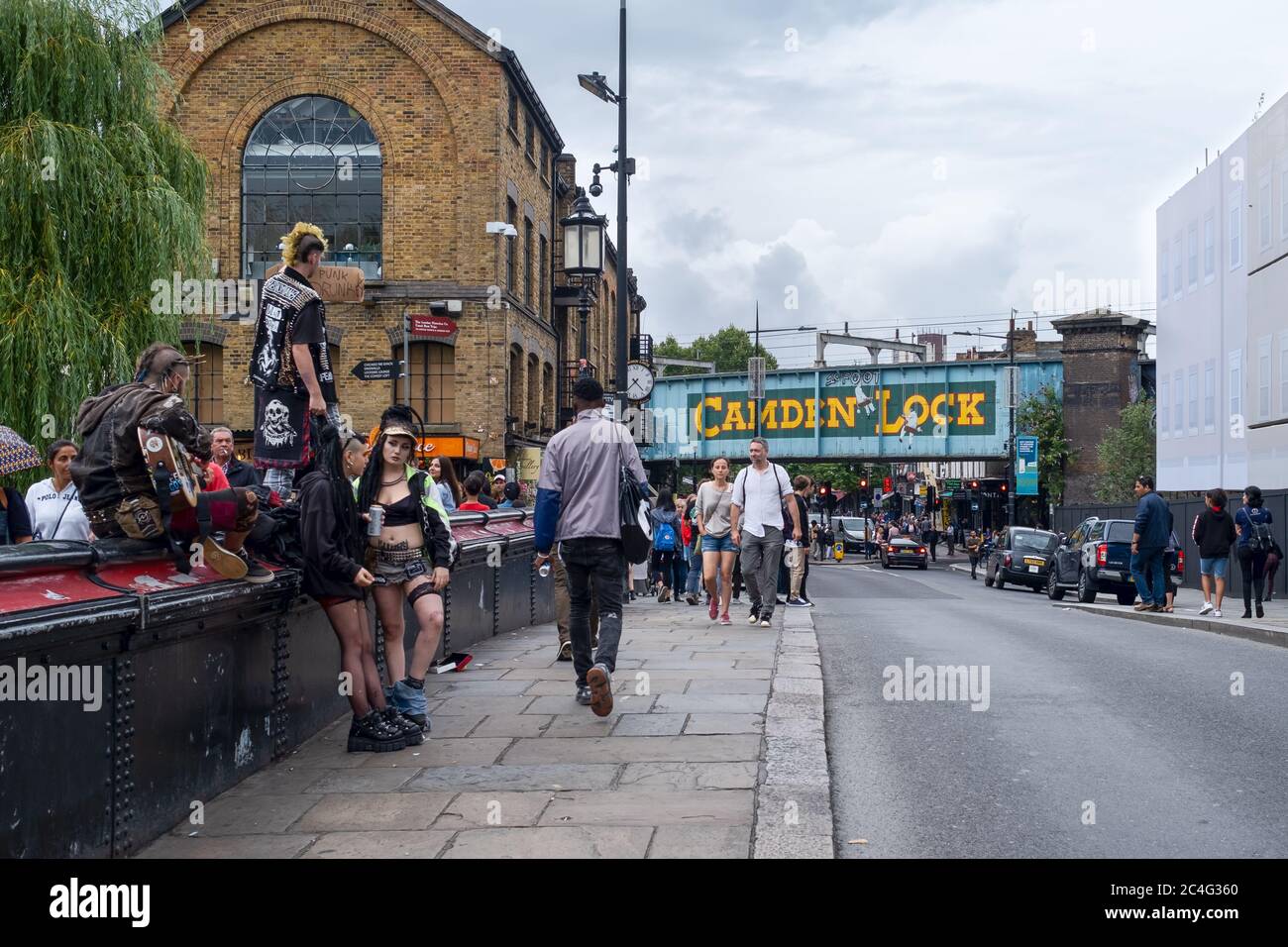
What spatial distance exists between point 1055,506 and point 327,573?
46903 millimetres

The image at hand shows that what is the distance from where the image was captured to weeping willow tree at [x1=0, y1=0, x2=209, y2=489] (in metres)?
18.1

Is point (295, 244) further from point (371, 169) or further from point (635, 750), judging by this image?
point (371, 169)

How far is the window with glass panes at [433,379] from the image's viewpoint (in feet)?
109

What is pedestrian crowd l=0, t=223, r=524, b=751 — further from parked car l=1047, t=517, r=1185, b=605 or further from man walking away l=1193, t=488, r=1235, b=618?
parked car l=1047, t=517, r=1185, b=605

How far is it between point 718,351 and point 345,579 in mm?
106839

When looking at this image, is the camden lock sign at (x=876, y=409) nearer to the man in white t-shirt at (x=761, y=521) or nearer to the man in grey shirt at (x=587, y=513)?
the man in white t-shirt at (x=761, y=521)

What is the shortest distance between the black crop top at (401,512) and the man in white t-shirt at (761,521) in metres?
6.40

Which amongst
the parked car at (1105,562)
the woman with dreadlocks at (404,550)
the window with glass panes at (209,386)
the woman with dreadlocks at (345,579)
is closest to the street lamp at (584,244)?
the woman with dreadlocks at (404,550)

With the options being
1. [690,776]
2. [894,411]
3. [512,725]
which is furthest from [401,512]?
[894,411]

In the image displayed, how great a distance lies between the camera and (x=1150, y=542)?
19.1 m

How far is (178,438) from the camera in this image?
571 centimetres

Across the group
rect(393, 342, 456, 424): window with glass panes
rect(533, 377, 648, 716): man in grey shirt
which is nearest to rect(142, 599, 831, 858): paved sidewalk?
rect(533, 377, 648, 716): man in grey shirt
